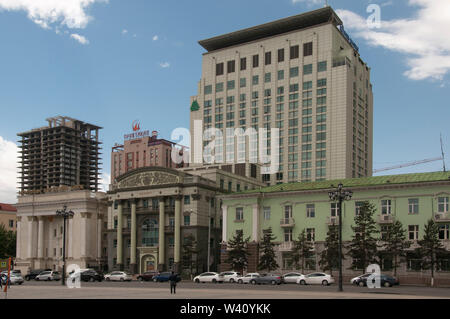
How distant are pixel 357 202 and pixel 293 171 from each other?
63.6m

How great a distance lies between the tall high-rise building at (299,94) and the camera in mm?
134875

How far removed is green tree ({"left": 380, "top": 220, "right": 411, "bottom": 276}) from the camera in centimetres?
6800

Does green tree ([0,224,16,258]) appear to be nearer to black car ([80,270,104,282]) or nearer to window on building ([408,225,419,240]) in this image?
black car ([80,270,104,282])

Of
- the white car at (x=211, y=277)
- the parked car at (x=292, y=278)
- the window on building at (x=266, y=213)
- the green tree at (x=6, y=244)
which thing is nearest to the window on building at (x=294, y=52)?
the window on building at (x=266, y=213)

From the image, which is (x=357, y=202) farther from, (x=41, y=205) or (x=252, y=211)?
(x=41, y=205)

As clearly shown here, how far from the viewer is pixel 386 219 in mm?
72125

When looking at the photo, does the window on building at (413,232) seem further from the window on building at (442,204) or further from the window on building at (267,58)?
the window on building at (267,58)

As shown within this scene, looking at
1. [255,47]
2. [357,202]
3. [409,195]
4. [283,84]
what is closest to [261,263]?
[357,202]

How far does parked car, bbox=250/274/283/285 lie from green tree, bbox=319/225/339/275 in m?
8.10

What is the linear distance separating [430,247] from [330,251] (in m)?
12.0

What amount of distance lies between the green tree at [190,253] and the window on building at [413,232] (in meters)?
34.7

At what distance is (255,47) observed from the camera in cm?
14712

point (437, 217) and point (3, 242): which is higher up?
point (437, 217)

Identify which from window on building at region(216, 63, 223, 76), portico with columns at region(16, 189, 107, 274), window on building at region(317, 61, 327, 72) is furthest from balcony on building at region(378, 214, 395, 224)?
window on building at region(216, 63, 223, 76)
